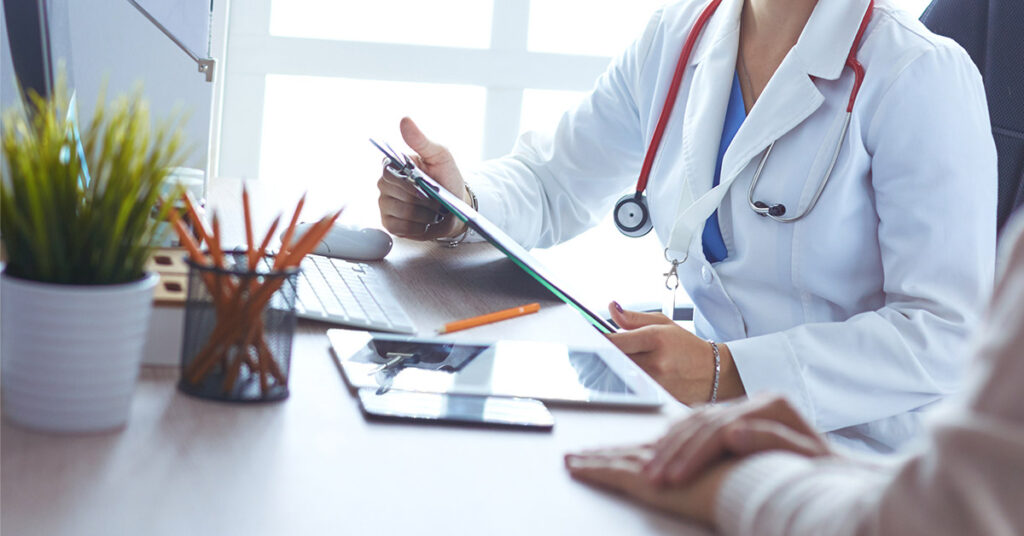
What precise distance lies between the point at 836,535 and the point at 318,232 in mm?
403

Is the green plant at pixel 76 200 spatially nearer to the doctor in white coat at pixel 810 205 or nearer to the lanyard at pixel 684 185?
the doctor in white coat at pixel 810 205

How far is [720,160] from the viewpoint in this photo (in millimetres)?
1339

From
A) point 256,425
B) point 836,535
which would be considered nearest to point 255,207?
point 256,425

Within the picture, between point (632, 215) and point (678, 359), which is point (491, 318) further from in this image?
point (632, 215)

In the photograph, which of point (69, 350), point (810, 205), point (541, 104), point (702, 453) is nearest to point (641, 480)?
point (702, 453)

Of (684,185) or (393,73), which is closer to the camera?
(684,185)

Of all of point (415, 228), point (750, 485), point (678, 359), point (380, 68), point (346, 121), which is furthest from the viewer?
point (346, 121)

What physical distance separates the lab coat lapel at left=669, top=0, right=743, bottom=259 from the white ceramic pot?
0.86 meters

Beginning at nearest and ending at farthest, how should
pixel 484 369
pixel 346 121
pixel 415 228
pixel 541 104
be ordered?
1. pixel 484 369
2. pixel 415 228
3. pixel 346 121
4. pixel 541 104

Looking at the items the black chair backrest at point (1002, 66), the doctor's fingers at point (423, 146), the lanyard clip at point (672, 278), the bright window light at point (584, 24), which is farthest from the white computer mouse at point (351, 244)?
the bright window light at point (584, 24)

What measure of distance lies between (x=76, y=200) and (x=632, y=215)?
952 mm

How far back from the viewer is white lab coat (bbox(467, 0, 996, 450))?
114 centimetres

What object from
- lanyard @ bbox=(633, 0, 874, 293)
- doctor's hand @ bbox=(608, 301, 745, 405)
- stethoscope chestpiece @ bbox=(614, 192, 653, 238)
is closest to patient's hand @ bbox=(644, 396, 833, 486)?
doctor's hand @ bbox=(608, 301, 745, 405)

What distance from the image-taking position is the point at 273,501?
0.55 metres
